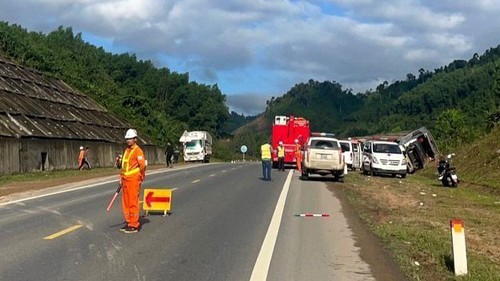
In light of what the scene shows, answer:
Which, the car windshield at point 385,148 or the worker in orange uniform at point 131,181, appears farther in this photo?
the car windshield at point 385,148

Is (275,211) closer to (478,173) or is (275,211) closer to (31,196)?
(31,196)

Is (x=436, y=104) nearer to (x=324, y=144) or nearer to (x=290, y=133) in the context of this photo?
(x=290, y=133)

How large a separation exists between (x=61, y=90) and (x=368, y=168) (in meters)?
37.1

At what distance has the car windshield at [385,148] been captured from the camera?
121 ft

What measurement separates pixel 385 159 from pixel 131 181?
25698mm

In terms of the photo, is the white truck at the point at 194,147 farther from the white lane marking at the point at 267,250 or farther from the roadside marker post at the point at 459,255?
the roadside marker post at the point at 459,255

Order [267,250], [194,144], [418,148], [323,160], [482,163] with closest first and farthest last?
1. [267,250]
2. [323,160]
3. [482,163]
4. [418,148]
5. [194,144]

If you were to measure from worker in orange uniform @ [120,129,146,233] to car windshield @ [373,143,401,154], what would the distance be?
25881mm

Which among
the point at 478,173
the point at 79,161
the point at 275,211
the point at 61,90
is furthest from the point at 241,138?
the point at 275,211

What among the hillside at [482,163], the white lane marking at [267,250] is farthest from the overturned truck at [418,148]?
the white lane marking at [267,250]

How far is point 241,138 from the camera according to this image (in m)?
158

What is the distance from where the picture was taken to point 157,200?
51.6ft

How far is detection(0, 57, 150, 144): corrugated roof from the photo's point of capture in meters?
43.5

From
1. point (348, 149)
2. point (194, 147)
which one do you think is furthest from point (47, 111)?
point (348, 149)
